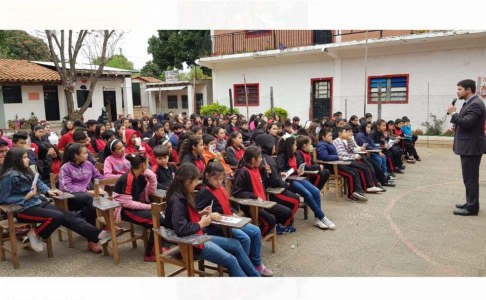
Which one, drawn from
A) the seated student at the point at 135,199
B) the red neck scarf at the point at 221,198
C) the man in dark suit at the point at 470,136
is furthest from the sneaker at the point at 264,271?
the man in dark suit at the point at 470,136

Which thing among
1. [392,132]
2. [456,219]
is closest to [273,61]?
[392,132]

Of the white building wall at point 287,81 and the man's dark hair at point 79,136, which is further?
the white building wall at point 287,81

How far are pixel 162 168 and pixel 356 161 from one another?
3752 millimetres

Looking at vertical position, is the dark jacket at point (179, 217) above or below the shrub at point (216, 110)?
below

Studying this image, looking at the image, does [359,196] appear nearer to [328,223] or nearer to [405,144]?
[328,223]

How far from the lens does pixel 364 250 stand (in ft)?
14.6

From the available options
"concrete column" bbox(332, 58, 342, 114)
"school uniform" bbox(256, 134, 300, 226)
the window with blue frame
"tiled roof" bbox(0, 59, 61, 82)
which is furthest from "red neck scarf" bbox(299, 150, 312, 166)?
"tiled roof" bbox(0, 59, 61, 82)

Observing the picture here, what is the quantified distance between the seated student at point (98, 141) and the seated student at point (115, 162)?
180 cm

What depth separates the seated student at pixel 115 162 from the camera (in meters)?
5.15

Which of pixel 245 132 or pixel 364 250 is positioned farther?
pixel 245 132

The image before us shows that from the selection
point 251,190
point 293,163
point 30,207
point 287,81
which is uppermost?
point 287,81

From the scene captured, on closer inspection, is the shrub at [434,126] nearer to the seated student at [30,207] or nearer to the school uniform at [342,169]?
the school uniform at [342,169]

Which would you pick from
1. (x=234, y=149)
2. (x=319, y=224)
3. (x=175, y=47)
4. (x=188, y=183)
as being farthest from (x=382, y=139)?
(x=175, y=47)
